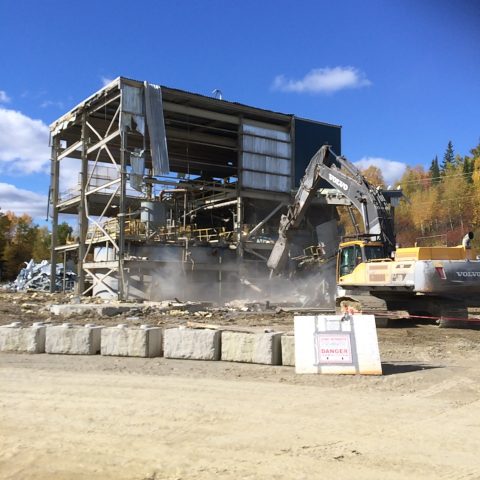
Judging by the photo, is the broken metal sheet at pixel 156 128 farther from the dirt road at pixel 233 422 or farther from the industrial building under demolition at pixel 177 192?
the dirt road at pixel 233 422

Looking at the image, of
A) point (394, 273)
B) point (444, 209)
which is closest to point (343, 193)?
point (394, 273)

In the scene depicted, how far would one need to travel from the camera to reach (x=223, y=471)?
5016 millimetres

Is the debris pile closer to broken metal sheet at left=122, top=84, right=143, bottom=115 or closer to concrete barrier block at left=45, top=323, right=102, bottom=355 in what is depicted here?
broken metal sheet at left=122, top=84, right=143, bottom=115

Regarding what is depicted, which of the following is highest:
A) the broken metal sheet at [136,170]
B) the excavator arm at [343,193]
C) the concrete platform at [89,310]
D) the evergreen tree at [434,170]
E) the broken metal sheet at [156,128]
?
the evergreen tree at [434,170]

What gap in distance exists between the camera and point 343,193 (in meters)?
21.5

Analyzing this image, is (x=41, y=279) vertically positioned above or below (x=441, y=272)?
above

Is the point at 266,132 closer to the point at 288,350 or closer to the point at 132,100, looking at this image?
the point at 132,100

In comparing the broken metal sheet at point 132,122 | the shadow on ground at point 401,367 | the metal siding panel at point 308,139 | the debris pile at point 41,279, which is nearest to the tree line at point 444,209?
the metal siding panel at point 308,139

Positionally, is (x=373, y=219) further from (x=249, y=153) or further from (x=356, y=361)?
(x=249, y=153)

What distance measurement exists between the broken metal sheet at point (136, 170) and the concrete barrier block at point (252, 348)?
77.2ft

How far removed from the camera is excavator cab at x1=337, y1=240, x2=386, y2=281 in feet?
59.8

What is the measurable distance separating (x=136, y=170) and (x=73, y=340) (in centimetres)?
2269

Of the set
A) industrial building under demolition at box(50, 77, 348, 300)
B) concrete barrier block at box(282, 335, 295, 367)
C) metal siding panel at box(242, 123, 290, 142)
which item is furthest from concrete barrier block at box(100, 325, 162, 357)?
metal siding panel at box(242, 123, 290, 142)

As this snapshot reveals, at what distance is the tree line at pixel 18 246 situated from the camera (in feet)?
292
